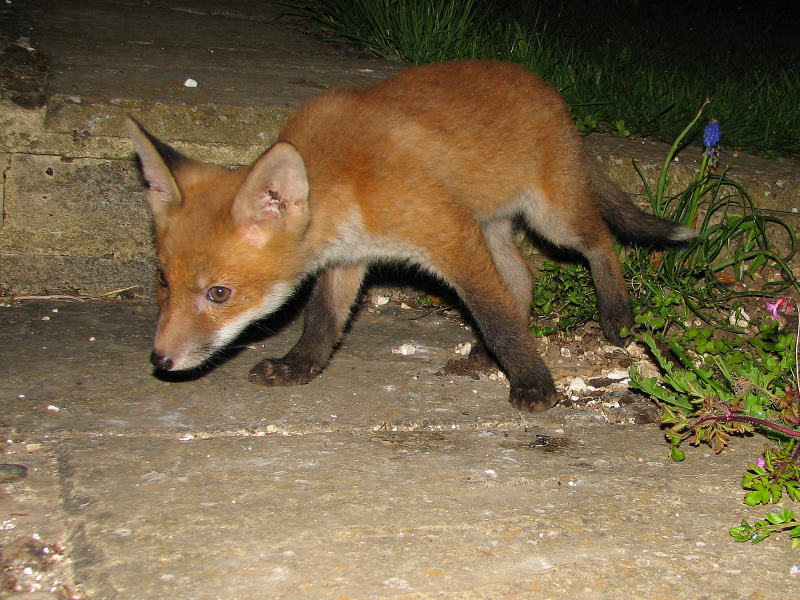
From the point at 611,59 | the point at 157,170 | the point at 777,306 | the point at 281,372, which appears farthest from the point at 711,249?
the point at 611,59

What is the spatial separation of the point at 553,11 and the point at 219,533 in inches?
308

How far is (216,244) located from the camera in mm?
3053

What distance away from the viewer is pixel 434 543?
240 cm

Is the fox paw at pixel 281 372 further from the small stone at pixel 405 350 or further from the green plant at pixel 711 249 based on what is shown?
the green plant at pixel 711 249

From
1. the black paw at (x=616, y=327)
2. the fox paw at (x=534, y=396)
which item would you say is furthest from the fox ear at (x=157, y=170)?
the black paw at (x=616, y=327)

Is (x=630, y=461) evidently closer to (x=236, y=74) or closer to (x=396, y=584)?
(x=396, y=584)

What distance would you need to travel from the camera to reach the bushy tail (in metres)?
4.19

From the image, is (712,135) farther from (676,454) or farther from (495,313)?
(676,454)

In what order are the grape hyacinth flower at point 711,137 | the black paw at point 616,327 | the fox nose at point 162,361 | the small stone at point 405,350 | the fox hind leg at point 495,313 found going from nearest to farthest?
1. the fox nose at point 162,361
2. the fox hind leg at point 495,313
3. the small stone at point 405,350
4. the black paw at point 616,327
5. the grape hyacinth flower at point 711,137

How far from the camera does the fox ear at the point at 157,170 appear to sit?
3.07 meters

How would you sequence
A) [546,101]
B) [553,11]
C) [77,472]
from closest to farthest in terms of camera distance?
[77,472], [546,101], [553,11]

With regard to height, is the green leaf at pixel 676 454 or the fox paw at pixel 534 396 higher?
the green leaf at pixel 676 454

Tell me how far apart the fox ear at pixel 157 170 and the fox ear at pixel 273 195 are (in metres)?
0.29

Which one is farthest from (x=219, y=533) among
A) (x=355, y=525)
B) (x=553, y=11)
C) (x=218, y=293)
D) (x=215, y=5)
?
(x=553, y=11)
